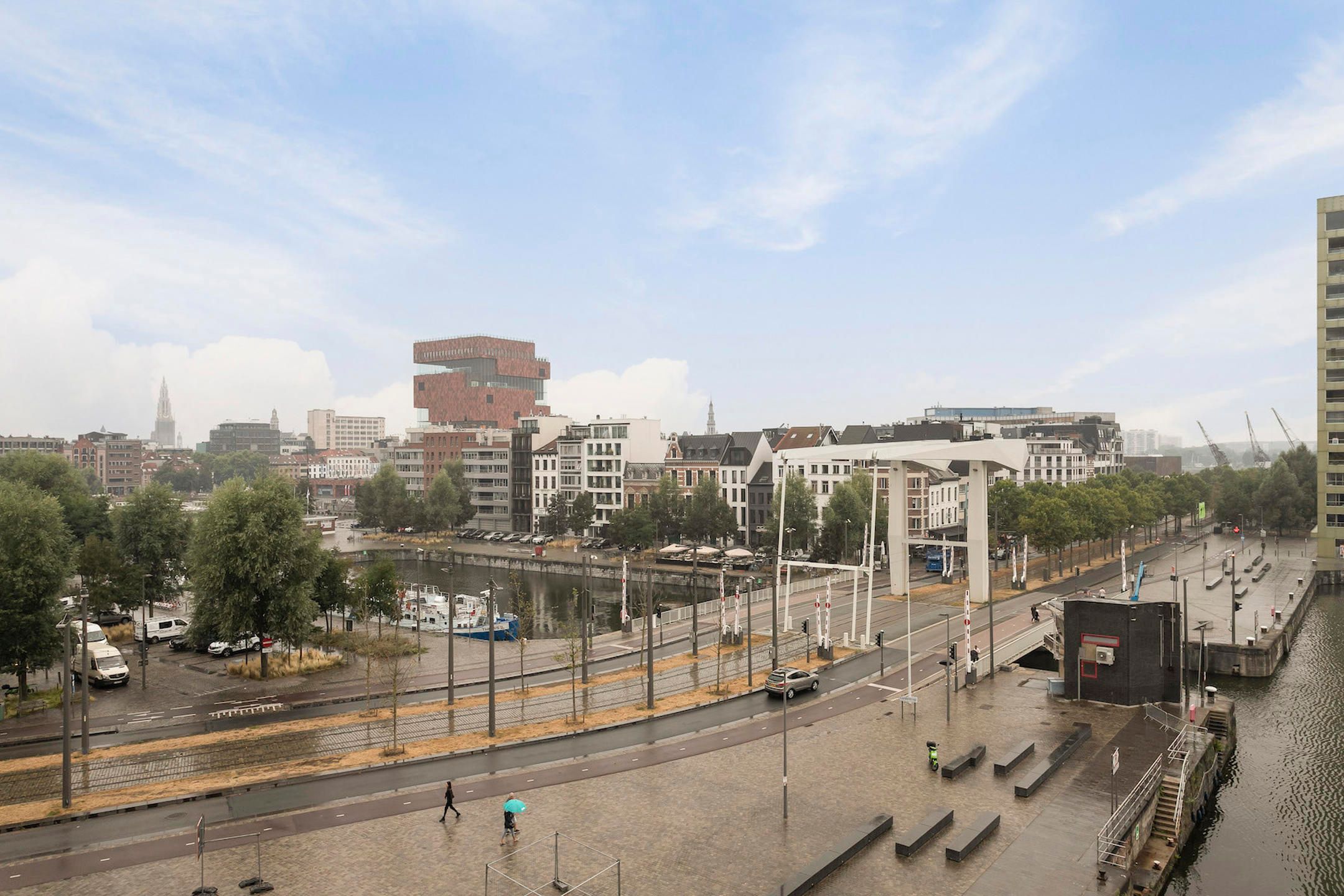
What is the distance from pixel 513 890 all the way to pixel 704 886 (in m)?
5.12

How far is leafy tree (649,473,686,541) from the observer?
4540 inches

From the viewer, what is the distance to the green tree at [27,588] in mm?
42250

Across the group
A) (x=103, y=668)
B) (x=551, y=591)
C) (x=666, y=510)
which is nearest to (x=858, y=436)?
(x=666, y=510)

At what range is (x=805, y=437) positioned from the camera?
125625mm

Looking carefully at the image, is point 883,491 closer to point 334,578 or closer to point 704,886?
point 334,578

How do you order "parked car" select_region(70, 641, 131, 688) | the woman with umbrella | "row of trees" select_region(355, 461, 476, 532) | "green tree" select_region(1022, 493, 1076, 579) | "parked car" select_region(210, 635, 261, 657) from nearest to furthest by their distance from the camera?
the woman with umbrella → "parked car" select_region(70, 641, 131, 688) → "parked car" select_region(210, 635, 261, 657) → "green tree" select_region(1022, 493, 1076, 579) → "row of trees" select_region(355, 461, 476, 532)

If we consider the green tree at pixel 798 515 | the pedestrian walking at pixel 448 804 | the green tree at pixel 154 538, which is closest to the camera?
the pedestrian walking at pixel 448 804

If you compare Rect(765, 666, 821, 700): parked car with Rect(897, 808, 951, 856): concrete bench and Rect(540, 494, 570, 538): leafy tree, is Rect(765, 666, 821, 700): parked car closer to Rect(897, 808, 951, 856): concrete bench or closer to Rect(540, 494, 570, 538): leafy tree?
Rect(897, 808, 951, 856): concrete bench

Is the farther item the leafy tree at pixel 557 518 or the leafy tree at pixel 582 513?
the leafy tree at pixel 557 518

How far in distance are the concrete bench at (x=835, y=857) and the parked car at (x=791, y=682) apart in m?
16.0

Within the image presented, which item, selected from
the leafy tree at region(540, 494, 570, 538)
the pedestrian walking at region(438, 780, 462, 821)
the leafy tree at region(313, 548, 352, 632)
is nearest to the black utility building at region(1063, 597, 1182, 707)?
the pedestrian walking at region(438, 780, 462, 821)

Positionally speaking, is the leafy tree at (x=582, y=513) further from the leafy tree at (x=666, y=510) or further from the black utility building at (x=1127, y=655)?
the black utility building at (x=1127, y=655)

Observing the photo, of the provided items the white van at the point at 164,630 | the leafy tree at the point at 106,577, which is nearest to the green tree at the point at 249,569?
the white van at the point at 164,630

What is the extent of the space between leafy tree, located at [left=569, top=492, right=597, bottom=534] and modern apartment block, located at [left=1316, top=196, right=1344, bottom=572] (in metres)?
89.7
